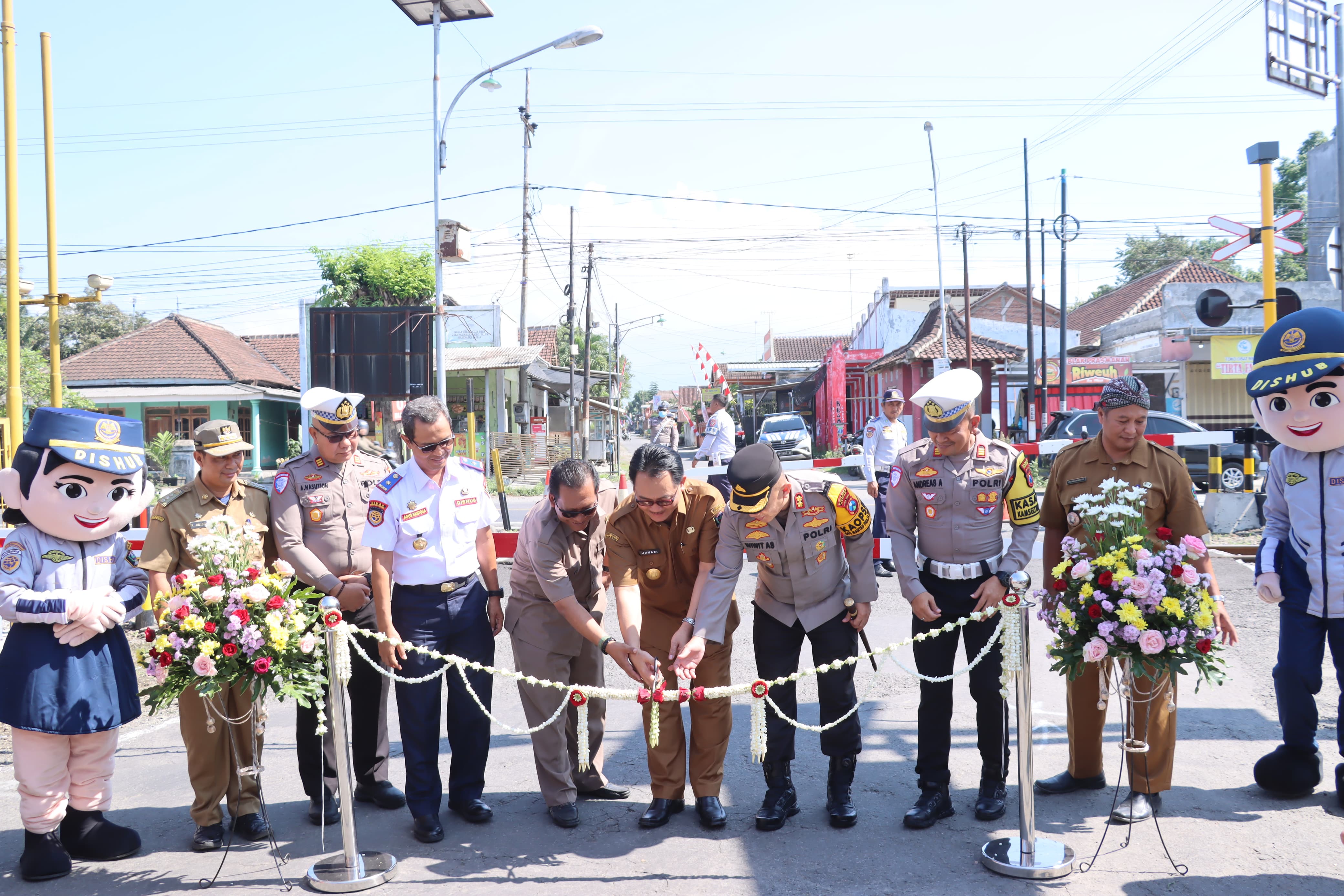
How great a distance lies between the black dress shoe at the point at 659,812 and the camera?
14.3 ft

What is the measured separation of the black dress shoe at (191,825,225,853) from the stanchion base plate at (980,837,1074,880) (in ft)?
10.9

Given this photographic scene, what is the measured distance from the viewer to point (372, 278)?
31.4 metres

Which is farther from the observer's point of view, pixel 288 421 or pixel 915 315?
pixel 915 315

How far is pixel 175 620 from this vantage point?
12.9ft

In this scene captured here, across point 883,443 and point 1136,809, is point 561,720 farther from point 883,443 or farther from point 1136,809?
point 883,443

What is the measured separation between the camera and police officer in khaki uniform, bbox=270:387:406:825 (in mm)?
4617

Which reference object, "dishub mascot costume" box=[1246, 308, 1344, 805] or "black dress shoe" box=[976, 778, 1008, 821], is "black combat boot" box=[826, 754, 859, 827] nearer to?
"black dress shoe" box=[976, 778, 1008, 821]

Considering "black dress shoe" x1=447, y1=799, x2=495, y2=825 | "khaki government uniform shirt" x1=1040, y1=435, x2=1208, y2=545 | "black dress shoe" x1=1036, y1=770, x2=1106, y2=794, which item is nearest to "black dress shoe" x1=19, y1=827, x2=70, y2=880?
"black dress shoe" x1=447, y1=799, x2=495, y2=825

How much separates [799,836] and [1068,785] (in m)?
1.40

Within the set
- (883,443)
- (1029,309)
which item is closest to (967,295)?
(1029,309)

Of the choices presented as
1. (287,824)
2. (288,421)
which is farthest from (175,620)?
(288,421)

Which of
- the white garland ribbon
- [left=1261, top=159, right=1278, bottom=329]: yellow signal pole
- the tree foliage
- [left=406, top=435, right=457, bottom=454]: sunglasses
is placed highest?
the tree foliage

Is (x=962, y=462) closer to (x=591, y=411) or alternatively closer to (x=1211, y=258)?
(x=1211, y=258)

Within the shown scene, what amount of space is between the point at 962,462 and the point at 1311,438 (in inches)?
59.9
